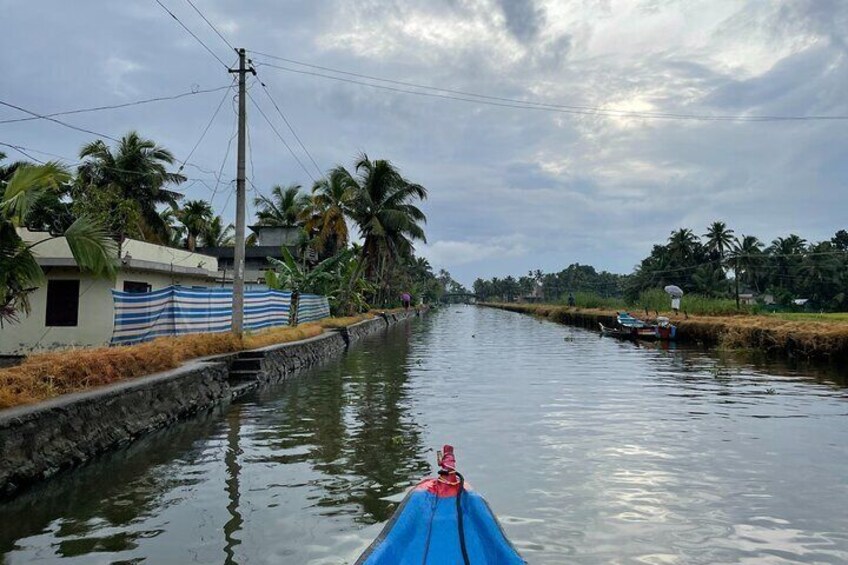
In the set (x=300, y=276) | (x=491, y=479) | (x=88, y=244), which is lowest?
(x=491, y=479)

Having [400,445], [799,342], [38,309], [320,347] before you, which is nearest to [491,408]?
[400,445]

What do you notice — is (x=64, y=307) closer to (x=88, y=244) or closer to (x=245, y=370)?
(x=245, y=370)

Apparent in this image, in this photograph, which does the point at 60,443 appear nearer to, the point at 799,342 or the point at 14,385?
the point at 14,385

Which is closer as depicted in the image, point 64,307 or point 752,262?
point 64,307

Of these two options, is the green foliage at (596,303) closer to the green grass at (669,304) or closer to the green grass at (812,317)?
the green grass at (669,304)

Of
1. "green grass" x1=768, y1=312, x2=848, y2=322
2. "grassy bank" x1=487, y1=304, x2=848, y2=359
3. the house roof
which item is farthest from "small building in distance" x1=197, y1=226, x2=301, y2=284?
"green grass" x1=768, y1=312, x2=848, y2=322

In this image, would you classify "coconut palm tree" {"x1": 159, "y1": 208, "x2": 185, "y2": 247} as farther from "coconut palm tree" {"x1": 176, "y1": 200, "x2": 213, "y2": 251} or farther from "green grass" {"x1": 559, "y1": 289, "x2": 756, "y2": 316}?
"green grass" {"x1": 559, "y1": 289, "x2": 756, "y2": 316}

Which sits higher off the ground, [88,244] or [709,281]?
[709,281]

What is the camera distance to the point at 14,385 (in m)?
7.64

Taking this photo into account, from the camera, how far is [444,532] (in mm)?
4195

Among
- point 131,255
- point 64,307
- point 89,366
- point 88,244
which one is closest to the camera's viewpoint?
point 88,244

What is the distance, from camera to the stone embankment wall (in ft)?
22.1

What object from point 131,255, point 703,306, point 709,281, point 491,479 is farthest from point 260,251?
point 709,281

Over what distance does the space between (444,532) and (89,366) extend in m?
7.56
